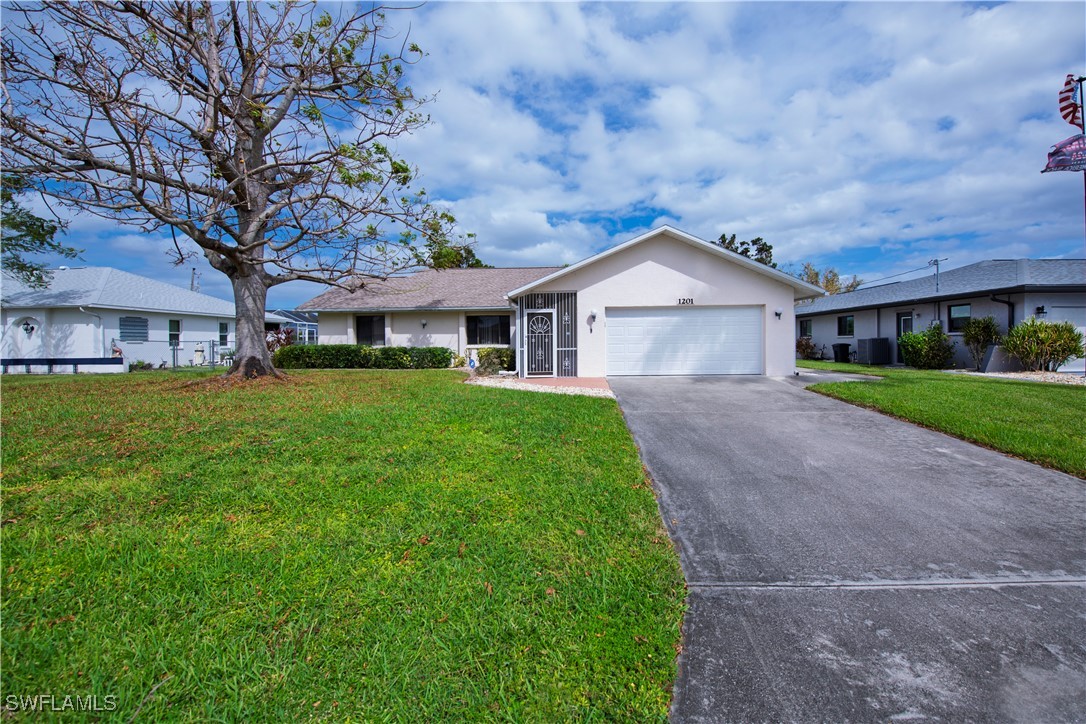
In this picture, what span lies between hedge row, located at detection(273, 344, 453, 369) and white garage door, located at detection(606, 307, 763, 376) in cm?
781

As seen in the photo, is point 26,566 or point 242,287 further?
point 242,287

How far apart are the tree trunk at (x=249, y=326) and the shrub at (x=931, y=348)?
21635 mm

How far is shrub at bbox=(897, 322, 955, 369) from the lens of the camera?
17531 millimetres

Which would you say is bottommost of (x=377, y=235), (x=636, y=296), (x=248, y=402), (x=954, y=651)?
(x=954, y=651)

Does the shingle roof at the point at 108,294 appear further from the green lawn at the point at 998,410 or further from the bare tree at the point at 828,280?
the bare tree at the point at 828,280

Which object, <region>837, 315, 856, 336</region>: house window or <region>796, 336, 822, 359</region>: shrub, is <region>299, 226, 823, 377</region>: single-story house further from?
<region>796, 336, 822, 359</region>: shrub

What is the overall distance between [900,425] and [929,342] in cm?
1354

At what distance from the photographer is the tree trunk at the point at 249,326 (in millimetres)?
11891

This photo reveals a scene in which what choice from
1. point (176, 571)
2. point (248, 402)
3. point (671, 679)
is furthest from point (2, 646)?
point (248, 402)

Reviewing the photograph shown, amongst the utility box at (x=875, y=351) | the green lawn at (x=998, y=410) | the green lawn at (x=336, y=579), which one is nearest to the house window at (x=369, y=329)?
the green lawn at (x=336, y=579)

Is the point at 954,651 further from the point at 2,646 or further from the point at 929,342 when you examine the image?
the point at 929,342

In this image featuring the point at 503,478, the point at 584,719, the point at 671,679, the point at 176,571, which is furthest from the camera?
the point at 503,478

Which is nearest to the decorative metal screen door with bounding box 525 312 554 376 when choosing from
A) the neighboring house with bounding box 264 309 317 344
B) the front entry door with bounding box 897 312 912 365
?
the front entry door with bounding box 897 312 912 365

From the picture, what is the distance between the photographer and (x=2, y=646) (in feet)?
7.62
